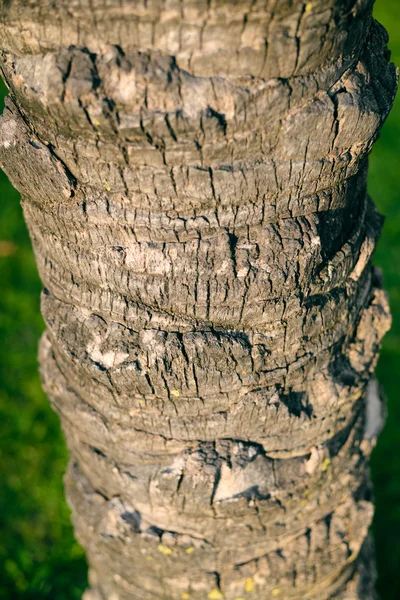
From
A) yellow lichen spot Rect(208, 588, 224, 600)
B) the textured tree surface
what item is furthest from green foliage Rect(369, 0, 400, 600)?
yellow lichen spot Rect(208, 588, 224, 600)

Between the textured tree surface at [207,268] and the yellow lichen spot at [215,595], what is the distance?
0.12ft

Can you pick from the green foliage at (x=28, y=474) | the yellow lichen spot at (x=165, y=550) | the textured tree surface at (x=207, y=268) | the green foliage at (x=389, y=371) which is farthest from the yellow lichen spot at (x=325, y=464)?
the green foliage at (x=28, y=474)

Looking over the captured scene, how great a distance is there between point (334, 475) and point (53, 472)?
3.00 metres

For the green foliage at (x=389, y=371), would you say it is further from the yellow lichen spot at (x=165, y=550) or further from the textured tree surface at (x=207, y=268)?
the yellow lichen spot at (x=165, y=550)

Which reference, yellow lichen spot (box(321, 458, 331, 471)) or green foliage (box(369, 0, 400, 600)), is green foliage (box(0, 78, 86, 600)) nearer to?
green foliage (box(369, 0, 400, 600))

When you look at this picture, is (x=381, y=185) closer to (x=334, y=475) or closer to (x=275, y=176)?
(x=334, y=475)

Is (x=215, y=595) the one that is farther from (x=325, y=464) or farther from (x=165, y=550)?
(x=325, y=464)

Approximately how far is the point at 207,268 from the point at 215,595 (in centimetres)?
144

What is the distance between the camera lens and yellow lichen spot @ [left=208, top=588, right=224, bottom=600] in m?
2.35

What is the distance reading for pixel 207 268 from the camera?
168 centimetres

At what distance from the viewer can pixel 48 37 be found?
145cm

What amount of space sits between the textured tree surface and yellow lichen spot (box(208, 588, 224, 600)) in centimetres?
4

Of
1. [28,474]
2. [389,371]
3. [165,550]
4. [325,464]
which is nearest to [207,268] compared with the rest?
[325,464]

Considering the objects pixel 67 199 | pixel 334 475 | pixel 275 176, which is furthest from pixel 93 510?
pixel 275 176
